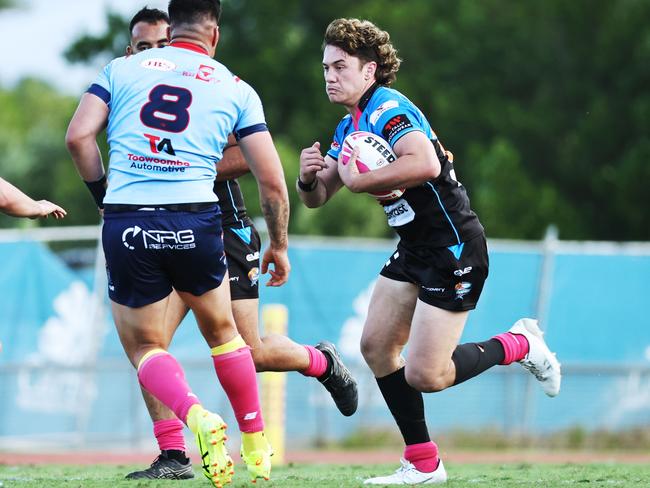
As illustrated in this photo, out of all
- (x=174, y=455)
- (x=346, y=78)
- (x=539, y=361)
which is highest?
(x=346, y=78)

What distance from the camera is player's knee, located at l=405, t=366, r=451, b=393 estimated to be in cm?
610

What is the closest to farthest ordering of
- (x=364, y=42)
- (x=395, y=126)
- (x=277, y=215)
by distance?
1. (x=277, y=215)
2. (x=395, y=126)
3. (x=364, y=42)

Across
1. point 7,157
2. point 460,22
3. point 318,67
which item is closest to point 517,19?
point 460,22

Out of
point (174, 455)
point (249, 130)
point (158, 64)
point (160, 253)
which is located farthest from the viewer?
point (174, 455)

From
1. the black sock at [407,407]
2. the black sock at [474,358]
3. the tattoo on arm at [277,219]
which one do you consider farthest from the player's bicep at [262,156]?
the black sock at [474,358]

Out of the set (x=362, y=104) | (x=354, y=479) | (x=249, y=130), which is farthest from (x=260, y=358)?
(x=249, y=130)

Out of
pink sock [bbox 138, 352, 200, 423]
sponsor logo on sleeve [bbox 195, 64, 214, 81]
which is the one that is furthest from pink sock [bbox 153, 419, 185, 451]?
sponsor logo on sleeve [bbox 195, 64, 214, 81]

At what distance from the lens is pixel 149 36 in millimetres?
6871

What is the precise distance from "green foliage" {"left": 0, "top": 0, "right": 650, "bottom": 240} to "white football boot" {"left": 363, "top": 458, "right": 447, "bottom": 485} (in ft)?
64.3

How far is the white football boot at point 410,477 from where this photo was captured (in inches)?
238

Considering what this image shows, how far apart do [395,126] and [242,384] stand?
1.52m

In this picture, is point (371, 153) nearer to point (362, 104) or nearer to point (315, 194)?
point (362, 104)

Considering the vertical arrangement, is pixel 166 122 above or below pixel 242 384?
above

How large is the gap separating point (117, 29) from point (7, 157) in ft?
37.5
